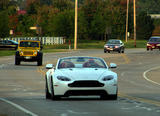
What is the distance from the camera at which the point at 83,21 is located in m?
112

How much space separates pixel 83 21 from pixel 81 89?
95.9m

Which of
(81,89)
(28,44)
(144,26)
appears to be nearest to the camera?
(81,89)

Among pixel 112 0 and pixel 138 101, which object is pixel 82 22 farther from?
pixel 138 101

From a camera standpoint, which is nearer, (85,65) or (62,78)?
(62,78)

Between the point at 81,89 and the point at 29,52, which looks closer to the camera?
the point at 81,89

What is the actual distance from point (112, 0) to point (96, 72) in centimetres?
13215

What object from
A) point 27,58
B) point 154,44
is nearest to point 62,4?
point 154,44

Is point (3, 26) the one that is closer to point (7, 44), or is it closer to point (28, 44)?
point (7, 44)

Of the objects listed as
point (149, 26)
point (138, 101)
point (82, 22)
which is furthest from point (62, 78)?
point (149, 26)

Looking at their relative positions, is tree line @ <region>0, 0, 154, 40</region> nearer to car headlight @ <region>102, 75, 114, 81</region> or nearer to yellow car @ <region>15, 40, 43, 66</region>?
yellow car @ <region>15, 40, 43, 66</region>

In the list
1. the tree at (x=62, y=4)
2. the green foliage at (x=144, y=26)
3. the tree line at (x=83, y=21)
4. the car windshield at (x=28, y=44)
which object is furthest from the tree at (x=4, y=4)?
the car windshield at (x=28, y=44)

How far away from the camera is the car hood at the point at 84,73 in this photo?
1689cm

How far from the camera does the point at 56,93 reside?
17203mm

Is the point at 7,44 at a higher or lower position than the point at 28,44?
lower
